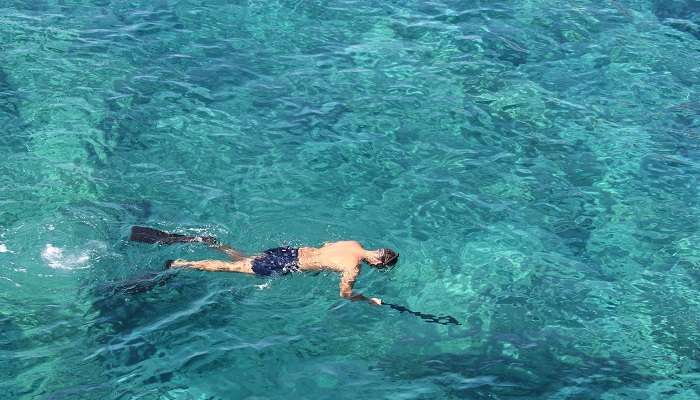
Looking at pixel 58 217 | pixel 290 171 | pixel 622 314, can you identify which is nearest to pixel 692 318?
pixel 622 314

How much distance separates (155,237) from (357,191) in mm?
4300

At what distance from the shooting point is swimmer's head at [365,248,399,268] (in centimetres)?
1237

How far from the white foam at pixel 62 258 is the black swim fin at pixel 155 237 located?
33.5 inches

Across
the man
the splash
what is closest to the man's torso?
the man

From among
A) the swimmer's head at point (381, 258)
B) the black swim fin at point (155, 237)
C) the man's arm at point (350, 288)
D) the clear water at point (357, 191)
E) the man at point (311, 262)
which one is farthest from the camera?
the black swim fin at point (155, 237)

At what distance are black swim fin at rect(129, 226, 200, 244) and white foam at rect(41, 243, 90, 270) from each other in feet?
2.79

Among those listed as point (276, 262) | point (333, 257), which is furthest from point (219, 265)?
point (333, 257)

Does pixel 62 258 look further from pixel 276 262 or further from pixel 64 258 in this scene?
pixel 276 262

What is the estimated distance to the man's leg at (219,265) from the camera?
1242cm

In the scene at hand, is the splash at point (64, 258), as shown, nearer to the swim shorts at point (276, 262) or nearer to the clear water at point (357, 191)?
the clear water at point (357, 191)

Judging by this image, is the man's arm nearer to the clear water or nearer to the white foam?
the clear water

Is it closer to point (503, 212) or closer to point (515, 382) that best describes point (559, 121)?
point (503, 212)

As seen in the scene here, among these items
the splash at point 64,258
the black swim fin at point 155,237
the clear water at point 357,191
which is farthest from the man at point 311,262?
the splash at point 64,258

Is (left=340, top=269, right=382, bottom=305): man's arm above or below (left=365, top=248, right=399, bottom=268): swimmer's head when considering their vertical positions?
below
